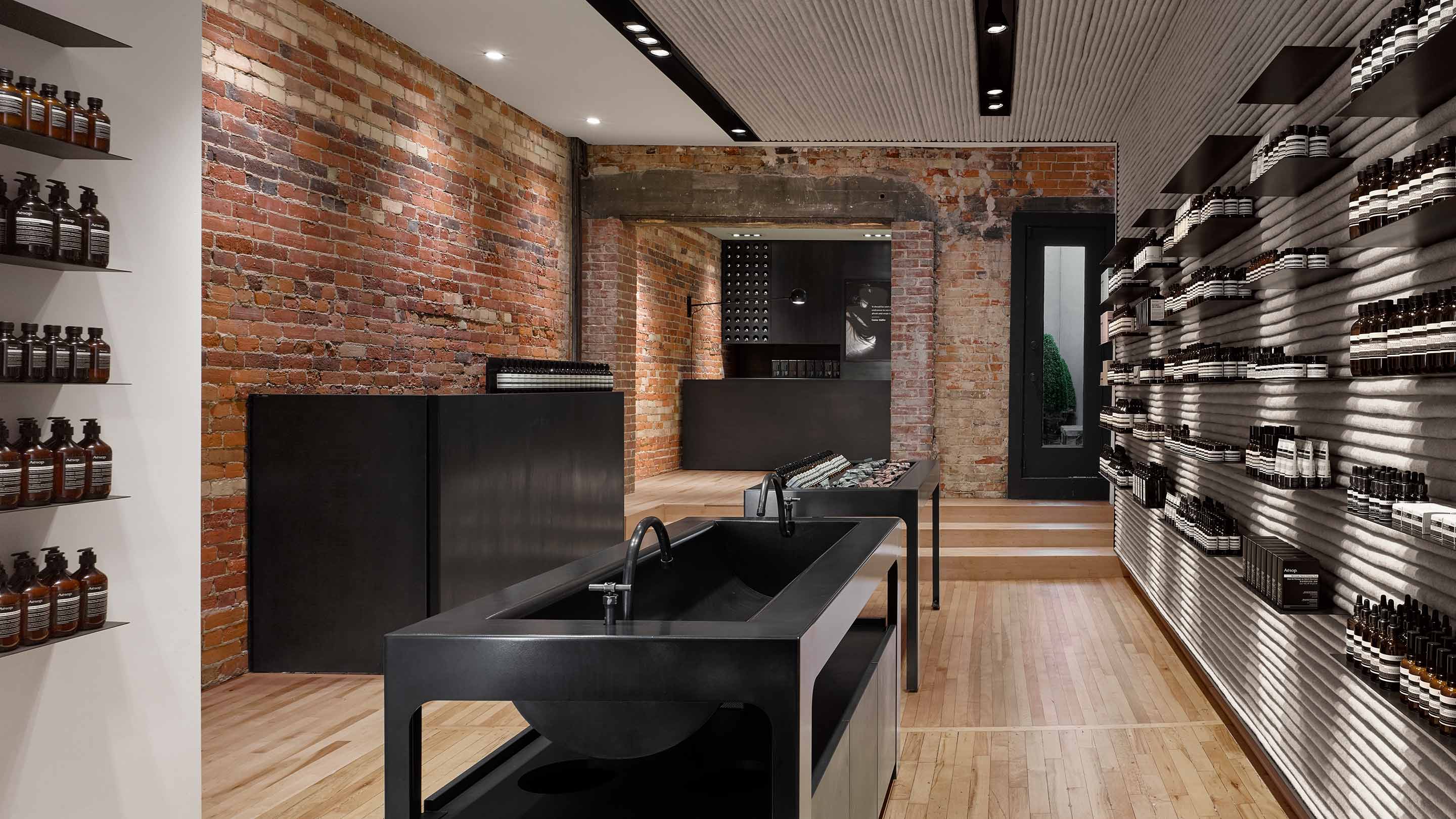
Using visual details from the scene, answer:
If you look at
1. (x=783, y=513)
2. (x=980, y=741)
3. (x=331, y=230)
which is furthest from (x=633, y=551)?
(x=331, y=230)

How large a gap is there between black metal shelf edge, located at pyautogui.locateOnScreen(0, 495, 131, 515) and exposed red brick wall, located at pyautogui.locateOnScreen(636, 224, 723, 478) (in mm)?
7133

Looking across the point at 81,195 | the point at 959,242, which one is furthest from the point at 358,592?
the point at 959,242

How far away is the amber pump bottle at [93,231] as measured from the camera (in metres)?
2.81

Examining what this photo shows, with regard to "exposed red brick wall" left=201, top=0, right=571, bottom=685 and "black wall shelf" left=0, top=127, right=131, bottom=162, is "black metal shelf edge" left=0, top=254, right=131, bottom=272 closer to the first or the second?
"black wall shelf" left=0, top=127, right=131, bottom=162

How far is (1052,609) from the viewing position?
6.69 metres

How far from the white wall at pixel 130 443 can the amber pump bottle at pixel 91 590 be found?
0.23 ft

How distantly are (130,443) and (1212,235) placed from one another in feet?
13.3

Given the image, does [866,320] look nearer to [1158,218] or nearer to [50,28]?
[1158,218]

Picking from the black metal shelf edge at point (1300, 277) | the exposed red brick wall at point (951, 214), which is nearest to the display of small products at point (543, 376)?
the exposed red brick wall at point (951, 214)

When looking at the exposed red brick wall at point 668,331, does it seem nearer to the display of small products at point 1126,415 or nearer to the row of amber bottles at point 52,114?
the display of small products at point 1126,415

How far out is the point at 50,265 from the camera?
9.04 ft

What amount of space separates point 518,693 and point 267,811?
2063mm

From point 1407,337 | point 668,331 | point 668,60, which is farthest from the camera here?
point 668,331

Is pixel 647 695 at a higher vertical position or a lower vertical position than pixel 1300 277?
lower
